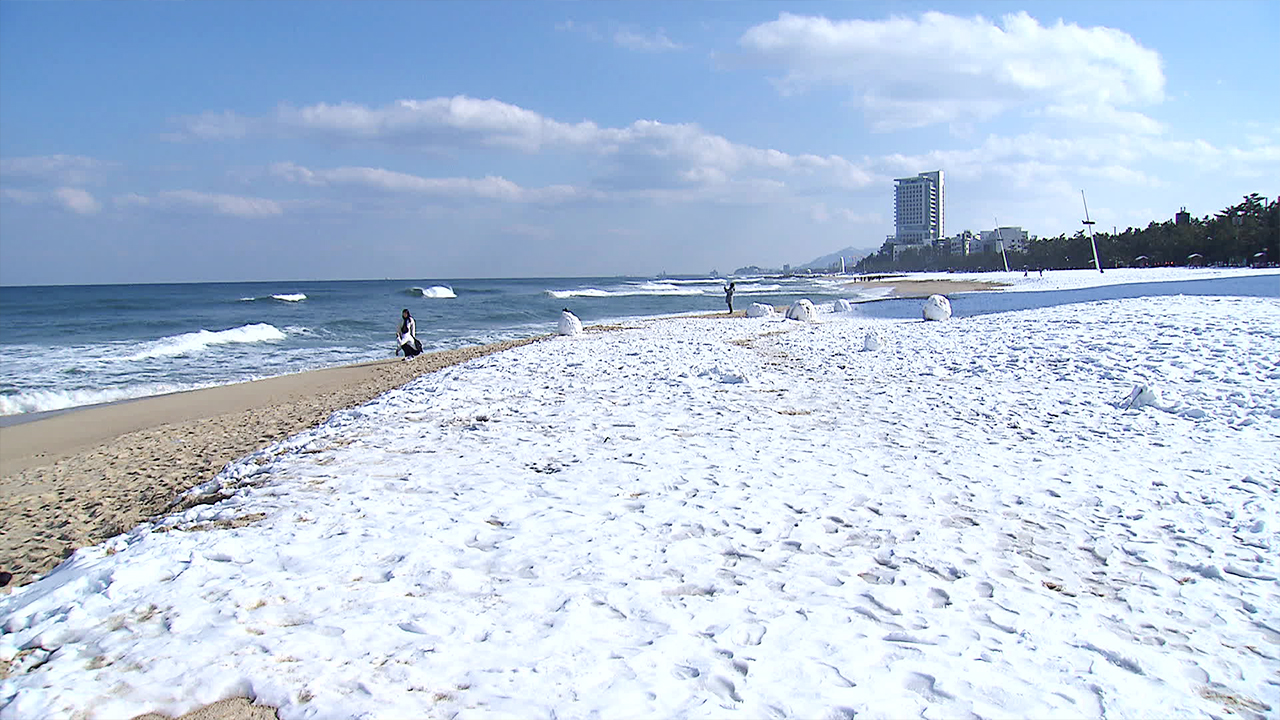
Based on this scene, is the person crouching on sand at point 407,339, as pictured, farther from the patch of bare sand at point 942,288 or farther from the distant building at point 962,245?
the distant building at point 962,245

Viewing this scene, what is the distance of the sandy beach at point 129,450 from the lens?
6.13m

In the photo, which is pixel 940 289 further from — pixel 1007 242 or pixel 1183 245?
pixel 1007 242

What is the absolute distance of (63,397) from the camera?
15195mm

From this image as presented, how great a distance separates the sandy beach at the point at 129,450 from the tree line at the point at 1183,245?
70.8 meters

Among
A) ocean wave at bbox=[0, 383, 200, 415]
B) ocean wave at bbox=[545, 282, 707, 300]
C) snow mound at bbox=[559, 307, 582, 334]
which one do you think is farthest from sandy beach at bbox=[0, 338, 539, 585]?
ocean wave at bbox=[545, 282, 707, 300]

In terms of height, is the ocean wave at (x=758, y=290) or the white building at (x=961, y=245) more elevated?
the white building at (x=961, y=245)

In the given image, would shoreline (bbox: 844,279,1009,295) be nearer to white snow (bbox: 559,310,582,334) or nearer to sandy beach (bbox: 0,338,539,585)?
white snow (bbox: 559,310,582,334)

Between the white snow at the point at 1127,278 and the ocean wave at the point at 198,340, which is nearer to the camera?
the ocean wave at the point at 198,340

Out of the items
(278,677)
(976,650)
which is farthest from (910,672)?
(278,677)

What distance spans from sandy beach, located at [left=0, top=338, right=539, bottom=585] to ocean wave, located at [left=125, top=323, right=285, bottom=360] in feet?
→ 33.4

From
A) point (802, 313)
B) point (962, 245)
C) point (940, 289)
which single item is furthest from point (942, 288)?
point (962, 245)

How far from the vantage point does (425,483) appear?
607 cm

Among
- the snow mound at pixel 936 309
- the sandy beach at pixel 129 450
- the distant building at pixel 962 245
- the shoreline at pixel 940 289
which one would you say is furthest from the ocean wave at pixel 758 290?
the distant building at pixel 962 245

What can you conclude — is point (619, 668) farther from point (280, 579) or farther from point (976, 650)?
point (280, 579)
